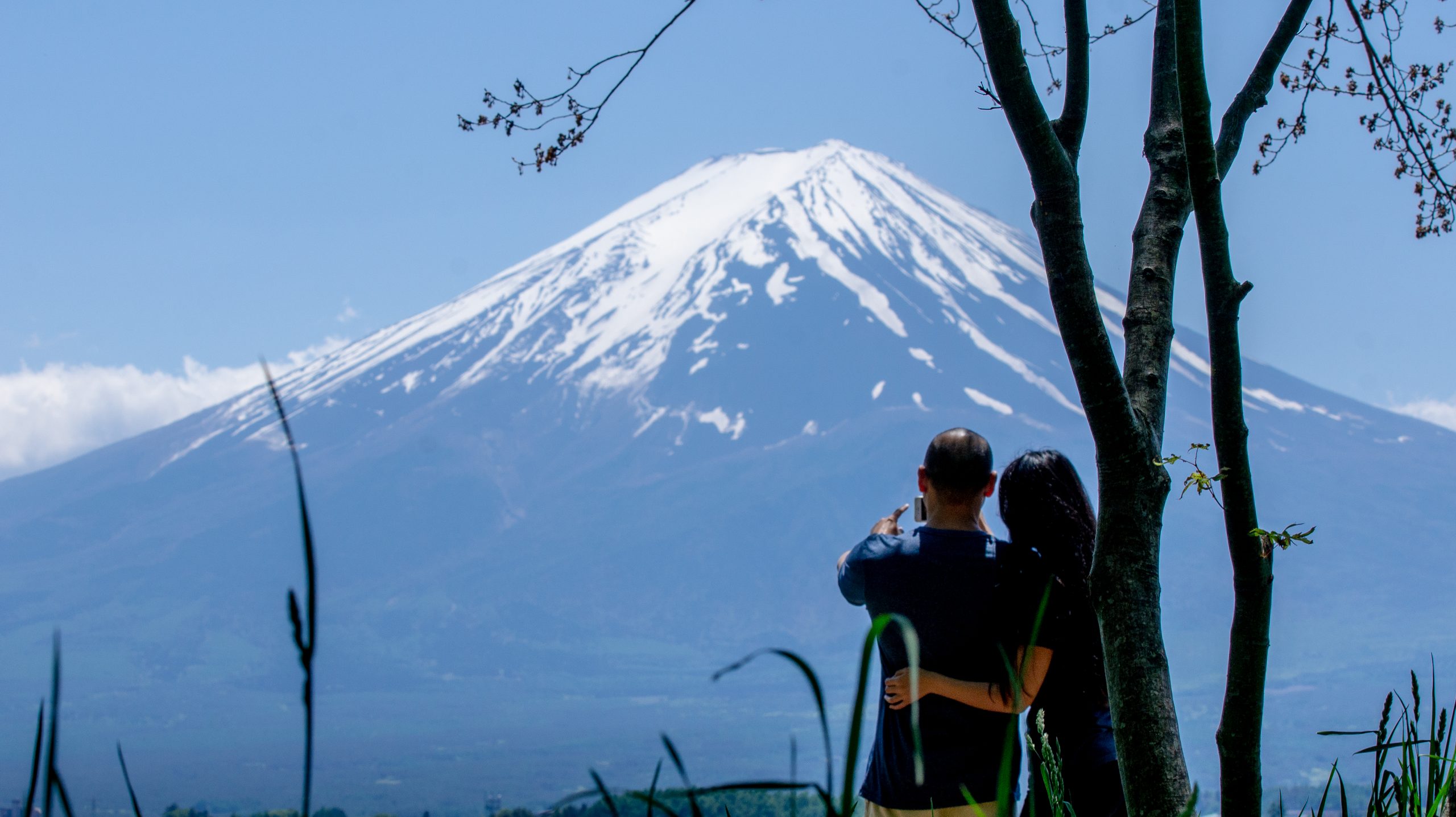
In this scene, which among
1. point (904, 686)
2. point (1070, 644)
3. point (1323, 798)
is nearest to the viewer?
point (1323, 798)

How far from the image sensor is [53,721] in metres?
0.66

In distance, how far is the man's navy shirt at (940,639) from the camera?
2074 mm

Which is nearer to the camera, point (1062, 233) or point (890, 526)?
point (1062, 233)

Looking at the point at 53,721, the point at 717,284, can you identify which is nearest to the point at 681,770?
the point at 53,721

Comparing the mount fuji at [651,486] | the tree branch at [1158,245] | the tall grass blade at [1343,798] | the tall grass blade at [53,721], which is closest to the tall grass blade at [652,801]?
the tall grass blade at [53,721]

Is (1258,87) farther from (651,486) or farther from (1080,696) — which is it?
(651,486)

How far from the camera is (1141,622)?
1.56 metres

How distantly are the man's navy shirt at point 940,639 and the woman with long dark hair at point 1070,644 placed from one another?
5 cm

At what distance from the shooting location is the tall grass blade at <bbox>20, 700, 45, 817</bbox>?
2.55 ft

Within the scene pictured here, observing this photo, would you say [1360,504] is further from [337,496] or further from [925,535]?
[925,535]

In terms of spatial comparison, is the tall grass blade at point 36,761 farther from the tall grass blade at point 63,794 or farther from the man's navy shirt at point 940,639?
the man's navy shirt at point 940,639

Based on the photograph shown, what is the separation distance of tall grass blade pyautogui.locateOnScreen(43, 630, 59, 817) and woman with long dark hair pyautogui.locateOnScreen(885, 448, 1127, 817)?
1514 mm

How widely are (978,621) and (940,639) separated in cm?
8

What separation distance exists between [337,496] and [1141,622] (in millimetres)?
165117
